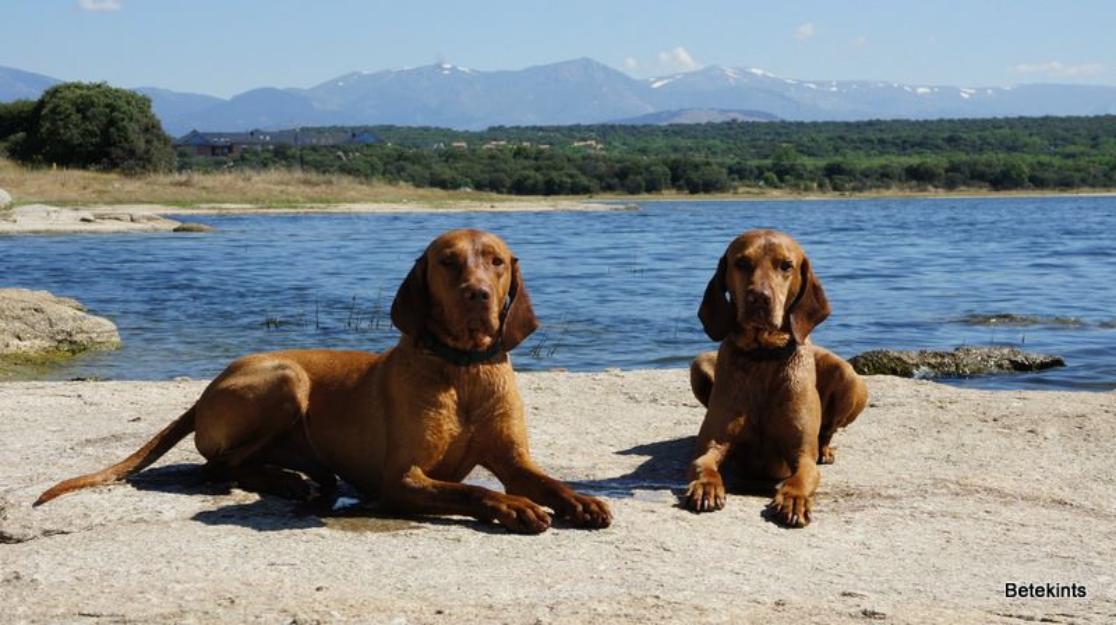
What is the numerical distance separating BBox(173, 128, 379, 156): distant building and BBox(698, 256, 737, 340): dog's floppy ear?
81.3 meters

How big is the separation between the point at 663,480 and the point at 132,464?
264 centimetres

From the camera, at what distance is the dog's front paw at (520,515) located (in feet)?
18.0

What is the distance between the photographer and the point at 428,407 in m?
5.65

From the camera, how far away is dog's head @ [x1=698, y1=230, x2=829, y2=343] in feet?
21.0

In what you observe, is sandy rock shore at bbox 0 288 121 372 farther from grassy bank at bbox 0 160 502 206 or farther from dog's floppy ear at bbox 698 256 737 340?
grassy bank at bbox 0 160 502 206

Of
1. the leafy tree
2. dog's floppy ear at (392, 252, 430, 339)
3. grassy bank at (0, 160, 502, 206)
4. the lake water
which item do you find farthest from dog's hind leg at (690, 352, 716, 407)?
the leafy tree

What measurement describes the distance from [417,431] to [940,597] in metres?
2.15

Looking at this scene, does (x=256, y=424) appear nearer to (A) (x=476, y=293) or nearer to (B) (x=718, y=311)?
(A) (x=476, y=293)

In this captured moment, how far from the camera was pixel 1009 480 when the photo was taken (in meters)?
7.12

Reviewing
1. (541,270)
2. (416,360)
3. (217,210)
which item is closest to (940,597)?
(416,360)

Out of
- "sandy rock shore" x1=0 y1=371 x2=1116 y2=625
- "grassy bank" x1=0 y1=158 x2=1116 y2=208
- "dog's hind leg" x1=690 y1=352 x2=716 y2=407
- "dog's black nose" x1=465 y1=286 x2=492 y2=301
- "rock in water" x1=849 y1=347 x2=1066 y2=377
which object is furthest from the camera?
"grassy bank" x1=0 y1=158 x2=1116 y2=208

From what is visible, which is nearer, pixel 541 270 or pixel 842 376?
pixel 842 376

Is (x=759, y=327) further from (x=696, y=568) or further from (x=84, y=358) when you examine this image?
(x=84, y=358)

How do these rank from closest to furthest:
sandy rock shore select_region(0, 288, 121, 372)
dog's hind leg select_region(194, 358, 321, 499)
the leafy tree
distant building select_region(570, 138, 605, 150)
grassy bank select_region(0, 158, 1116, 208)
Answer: dog's hind leg select_region(194, 358, 321, 499)
sandy rock shore select_region(0, 288, 121, 372)
grassy bank select_region(0, 158, 1116, 208)
the leafy tree
distant building select_region(570, 138, 605, 150)
